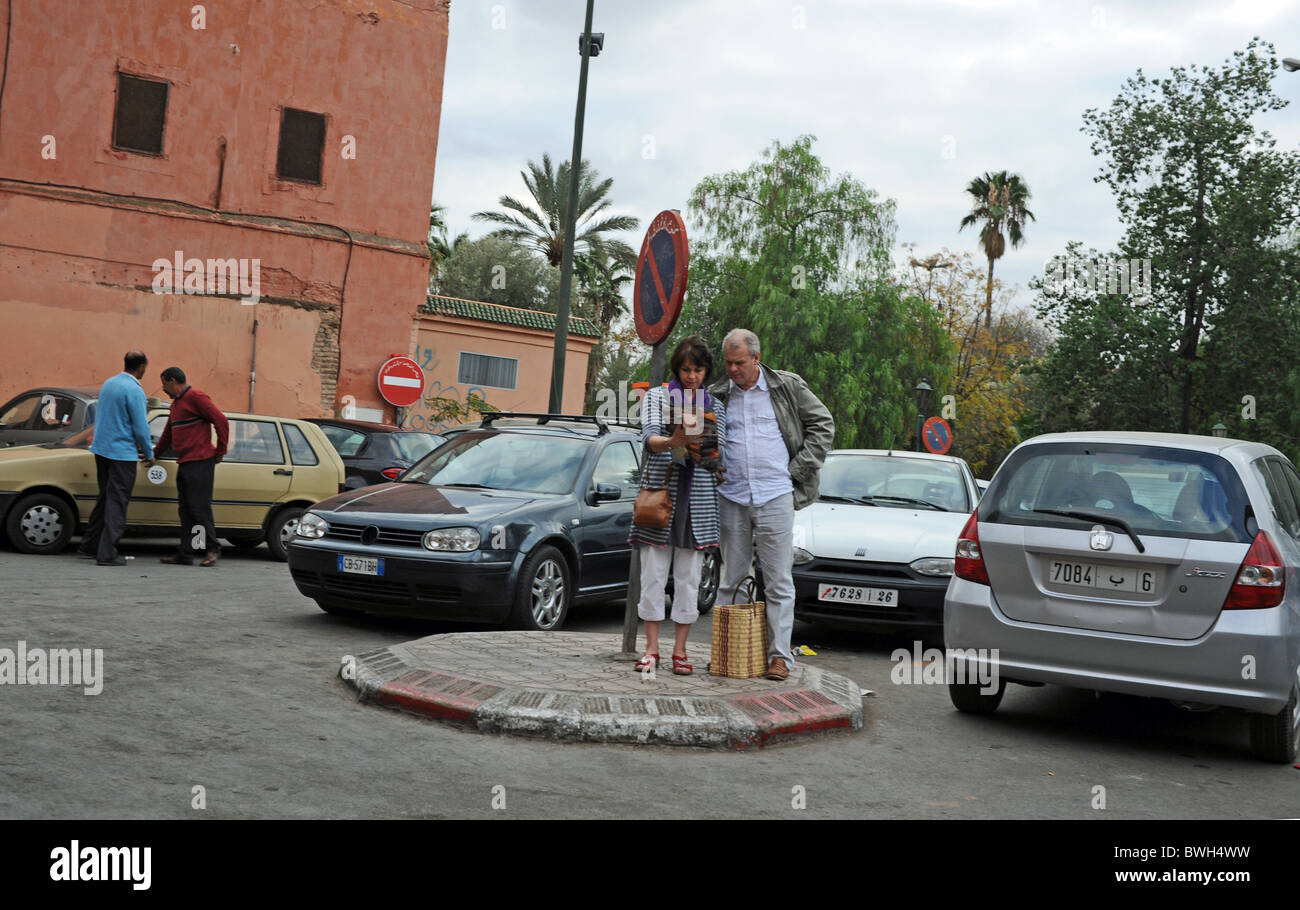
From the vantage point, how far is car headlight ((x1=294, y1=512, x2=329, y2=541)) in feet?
28.8

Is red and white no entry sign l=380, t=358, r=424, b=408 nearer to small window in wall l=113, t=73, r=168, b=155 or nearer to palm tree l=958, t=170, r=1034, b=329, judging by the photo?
small window in wall l=113, t=73, r=168, b=155

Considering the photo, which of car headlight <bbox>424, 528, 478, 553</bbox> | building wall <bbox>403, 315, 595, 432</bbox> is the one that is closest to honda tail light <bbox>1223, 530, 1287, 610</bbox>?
car headlight <bbox>424, 528, 478, 553</bbox>

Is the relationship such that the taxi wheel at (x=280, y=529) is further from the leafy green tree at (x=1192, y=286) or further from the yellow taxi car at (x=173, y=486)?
the leafy green tree at (x=1192, y=286)

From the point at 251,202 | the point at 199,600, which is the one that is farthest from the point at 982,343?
the point at 199,600

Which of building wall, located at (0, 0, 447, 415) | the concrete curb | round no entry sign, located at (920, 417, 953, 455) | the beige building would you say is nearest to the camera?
the concrete curb

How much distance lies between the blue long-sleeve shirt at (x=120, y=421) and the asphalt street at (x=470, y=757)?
314cm

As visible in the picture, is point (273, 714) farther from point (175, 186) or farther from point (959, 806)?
point (175, 186)

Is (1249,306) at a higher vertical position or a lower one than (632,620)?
higher

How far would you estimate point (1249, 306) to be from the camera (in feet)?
107

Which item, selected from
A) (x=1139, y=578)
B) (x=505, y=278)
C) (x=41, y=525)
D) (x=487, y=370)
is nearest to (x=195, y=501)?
(x=41, y=525)

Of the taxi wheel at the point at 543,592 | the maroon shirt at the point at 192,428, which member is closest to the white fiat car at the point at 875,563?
the taxi wheel at the point at 543,592

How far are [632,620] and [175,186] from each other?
16480 millimetres

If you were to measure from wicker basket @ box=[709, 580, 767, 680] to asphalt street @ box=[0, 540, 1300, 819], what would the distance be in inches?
29.1

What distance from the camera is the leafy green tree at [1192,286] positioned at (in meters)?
32.3
